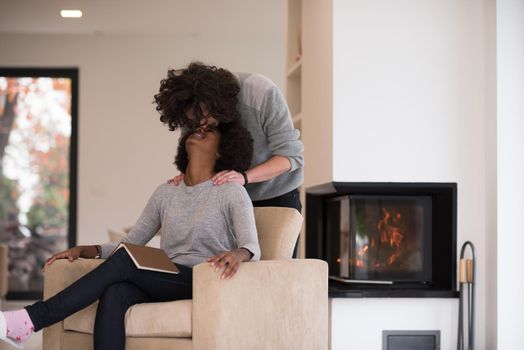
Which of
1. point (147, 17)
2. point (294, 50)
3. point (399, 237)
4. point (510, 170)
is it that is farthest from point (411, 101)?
point (147, 17)

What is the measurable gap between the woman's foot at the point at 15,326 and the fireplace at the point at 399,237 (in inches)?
73.5

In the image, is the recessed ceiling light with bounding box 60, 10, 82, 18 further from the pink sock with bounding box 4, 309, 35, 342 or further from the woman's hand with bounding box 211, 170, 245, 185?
the pink sock with bounding box 4, 309, 35, 342

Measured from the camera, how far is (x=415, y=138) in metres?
4.27

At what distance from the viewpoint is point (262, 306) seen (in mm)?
2820

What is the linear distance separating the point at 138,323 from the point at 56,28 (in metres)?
6.15

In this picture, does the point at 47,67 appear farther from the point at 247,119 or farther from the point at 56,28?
the point at 247,119

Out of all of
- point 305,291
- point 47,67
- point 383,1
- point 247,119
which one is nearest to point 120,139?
point 47,67

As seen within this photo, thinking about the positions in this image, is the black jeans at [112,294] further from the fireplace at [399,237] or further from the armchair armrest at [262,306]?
the fireplace at [399,237]

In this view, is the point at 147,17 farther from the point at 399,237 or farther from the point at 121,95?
the point at 399,237

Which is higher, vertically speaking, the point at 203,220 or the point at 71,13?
the point at 71,13

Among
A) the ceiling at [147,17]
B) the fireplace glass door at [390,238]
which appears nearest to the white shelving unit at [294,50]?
the fireplace glass door at [390,238]

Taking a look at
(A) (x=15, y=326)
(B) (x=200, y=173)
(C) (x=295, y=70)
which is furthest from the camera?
(C) (x=295, y=70)

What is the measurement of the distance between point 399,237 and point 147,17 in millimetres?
4255

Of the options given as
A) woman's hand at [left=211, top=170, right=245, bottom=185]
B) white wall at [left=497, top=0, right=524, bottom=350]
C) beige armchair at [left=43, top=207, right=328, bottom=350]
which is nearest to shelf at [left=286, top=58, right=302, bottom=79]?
white wall at [left=497, top=0, right=524, bottom=350]
